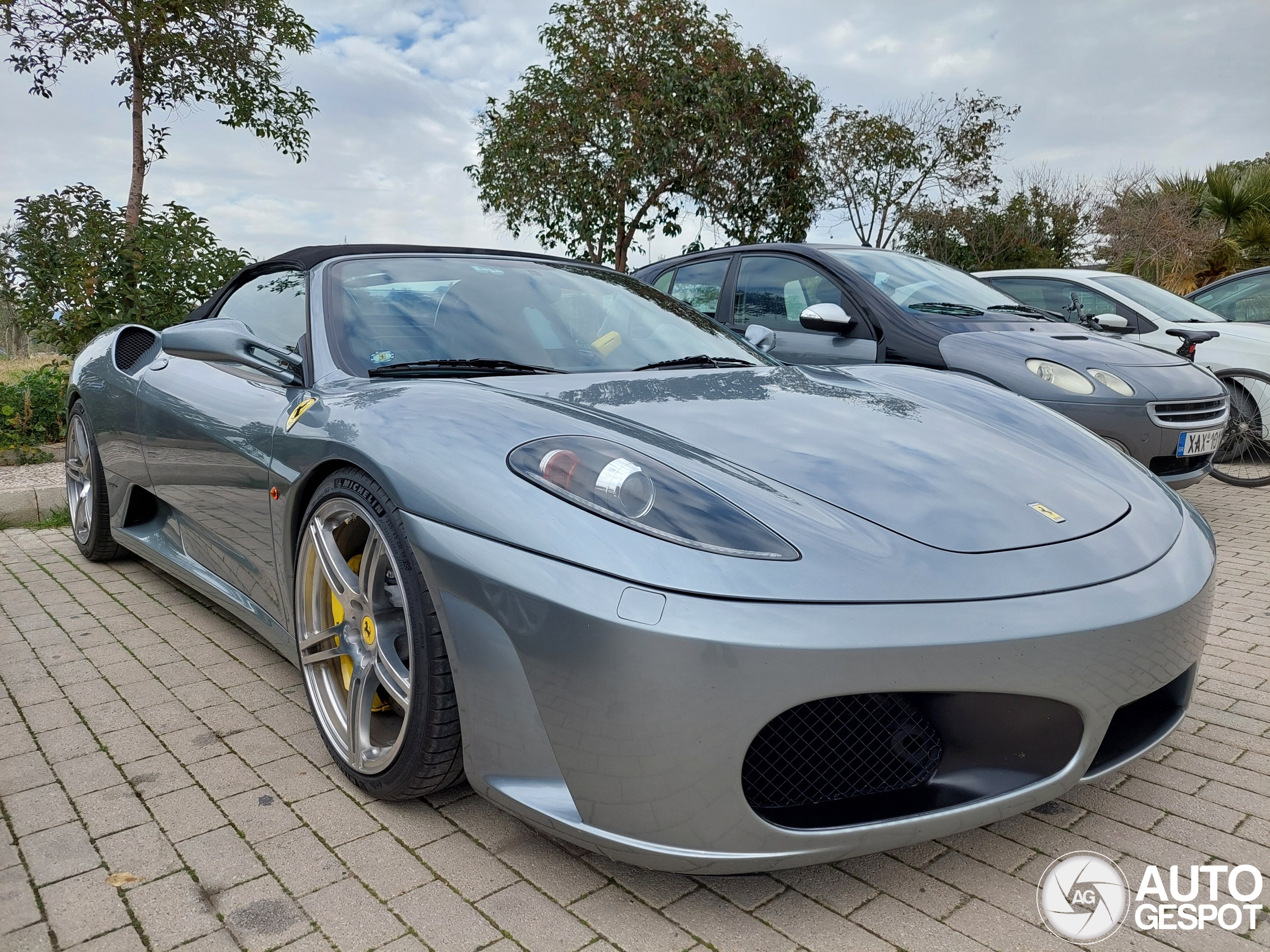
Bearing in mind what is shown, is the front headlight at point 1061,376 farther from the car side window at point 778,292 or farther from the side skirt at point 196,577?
the side skirt at point 196,577

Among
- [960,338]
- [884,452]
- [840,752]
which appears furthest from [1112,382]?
[840,752]

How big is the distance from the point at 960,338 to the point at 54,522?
498 centimetres

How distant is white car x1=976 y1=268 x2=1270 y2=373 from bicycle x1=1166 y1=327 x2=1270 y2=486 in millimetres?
→ 110

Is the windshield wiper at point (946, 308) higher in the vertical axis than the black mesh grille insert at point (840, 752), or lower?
higher

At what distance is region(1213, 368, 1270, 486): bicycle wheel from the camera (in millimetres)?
6238

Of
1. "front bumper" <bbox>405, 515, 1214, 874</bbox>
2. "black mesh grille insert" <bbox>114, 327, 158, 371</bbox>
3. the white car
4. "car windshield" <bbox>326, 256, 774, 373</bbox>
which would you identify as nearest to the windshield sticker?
"car windshield" <bbox>326, 256, 774, 373</bbox>

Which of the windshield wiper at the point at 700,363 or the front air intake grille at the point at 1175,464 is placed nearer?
the windshield wiper at the point at 700,363

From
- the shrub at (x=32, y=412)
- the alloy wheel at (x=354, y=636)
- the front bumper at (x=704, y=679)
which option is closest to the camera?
the front bumper at (x=704, y=679)

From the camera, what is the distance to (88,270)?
674 cm

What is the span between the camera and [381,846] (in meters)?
1.98

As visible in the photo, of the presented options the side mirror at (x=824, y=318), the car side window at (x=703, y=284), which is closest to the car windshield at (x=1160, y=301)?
the car side window at (x=703, y=284)

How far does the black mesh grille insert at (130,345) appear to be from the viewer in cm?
370

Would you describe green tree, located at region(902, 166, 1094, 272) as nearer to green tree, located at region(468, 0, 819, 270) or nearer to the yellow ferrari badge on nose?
green tree, located at region(468, 0, 819, 270)

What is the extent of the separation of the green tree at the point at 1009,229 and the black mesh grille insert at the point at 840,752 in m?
19.8
